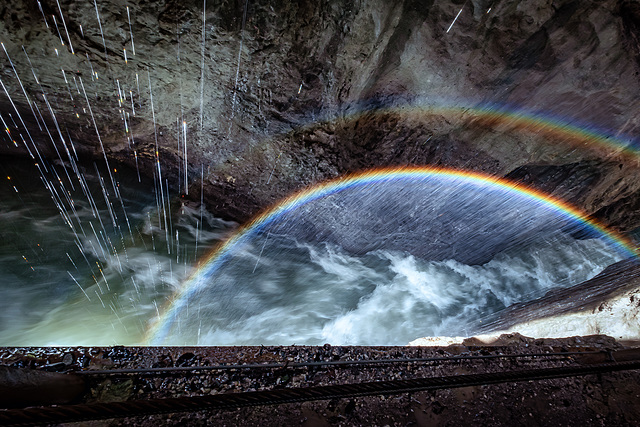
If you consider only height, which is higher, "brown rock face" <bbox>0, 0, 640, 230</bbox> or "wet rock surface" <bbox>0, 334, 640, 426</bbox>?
"brown rock face" <bbox>0, 0, 640, 230</bbox>

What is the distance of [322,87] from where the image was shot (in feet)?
12.3

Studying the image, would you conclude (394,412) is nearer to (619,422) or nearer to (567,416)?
(567,416)

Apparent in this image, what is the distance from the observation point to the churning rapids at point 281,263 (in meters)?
5.06

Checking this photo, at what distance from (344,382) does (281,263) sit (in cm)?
572

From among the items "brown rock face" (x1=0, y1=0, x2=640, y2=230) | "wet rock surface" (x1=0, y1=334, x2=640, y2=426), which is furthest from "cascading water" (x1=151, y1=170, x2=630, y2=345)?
"wet rock surface" (x1=0, y1=334, x2=640, y2=426)

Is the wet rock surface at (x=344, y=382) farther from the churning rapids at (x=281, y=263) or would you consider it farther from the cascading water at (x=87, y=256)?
the cascading water at (x=87, y=256)

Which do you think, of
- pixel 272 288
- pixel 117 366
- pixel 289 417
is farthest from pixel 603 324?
pixel 272 288

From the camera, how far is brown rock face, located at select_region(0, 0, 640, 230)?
3.16 m

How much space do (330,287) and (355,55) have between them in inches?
206

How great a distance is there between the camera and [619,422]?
1471mm

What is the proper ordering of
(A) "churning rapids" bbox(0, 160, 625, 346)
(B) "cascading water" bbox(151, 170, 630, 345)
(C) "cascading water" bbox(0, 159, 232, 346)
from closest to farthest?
(C) "cascading water" bbox(0, 159, 232, 346) < (A) "churning rapids" bbox(0, 160, 625, 346) < (B) "cascading water" bbox(151, 170, 630, 345)

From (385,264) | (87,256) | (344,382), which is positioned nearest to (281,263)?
(385,264)

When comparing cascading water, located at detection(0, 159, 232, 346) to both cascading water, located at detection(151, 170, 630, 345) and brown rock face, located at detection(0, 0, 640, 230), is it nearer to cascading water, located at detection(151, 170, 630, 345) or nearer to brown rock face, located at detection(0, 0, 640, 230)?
cascading water, located at detection(151, 170, 630, 345)

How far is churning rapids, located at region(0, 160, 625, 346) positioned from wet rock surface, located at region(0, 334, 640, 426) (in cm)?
364
